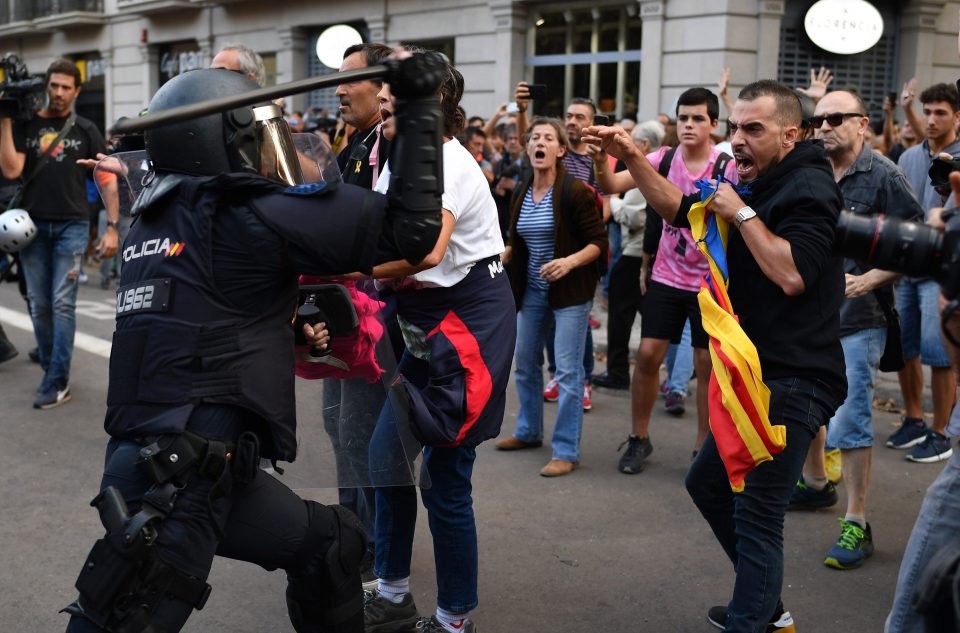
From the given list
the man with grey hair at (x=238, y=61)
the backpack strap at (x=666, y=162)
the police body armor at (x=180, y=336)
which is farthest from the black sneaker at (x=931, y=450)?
the police body armor at (x=180, y=336)

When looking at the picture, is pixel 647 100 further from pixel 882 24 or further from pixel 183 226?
pixel 183 226

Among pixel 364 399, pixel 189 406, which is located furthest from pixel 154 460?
pixel 364 399

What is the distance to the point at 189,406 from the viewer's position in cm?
237

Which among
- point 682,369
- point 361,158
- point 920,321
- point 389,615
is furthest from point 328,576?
point 920,321

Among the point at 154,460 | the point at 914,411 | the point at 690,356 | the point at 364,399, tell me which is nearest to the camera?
the point at 154,460

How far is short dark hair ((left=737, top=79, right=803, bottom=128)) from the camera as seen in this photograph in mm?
3303

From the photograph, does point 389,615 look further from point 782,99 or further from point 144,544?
point 782,99

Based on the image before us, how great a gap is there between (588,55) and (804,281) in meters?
13.0

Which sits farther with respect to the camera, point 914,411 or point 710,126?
point 914,411

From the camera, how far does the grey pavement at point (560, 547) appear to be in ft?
12.5

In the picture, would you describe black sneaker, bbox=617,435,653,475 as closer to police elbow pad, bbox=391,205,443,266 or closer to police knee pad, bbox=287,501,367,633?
police knee pad, bbox=287,501,367,633

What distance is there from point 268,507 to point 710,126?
3691mm

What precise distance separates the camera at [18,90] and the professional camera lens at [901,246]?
18.3 feet

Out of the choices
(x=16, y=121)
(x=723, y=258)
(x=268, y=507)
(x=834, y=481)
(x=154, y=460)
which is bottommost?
(x=834, y=481)
